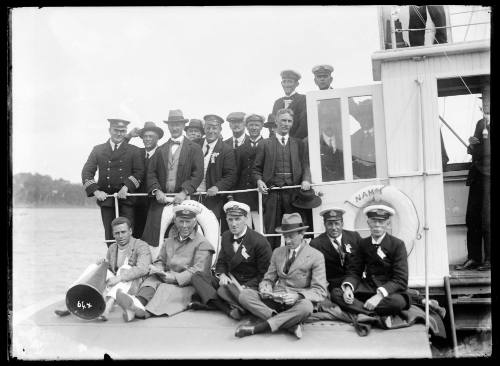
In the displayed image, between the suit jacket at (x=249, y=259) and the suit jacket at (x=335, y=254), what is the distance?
1.79 ft

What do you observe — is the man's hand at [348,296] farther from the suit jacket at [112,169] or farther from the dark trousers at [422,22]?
the dark trousers at [422,22]

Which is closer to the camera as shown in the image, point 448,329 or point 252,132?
point 448,329

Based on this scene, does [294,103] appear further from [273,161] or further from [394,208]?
[394,208]

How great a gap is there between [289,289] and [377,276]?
0.89 meters

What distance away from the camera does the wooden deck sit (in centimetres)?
537

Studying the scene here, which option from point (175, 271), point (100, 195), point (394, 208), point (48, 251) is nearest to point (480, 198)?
point (394, 208)

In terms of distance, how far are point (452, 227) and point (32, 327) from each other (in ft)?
16.8

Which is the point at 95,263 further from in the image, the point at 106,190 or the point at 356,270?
the point at 356,270

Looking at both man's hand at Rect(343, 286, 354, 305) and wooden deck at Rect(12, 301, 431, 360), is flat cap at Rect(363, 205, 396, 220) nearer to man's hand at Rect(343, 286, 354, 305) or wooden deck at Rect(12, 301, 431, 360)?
man's hand at Rect(343, 286, 354, 305)

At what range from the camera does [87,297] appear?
5.98 metres

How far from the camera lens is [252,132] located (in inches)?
274

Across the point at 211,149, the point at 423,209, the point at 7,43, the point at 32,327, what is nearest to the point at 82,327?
the point at 32,327

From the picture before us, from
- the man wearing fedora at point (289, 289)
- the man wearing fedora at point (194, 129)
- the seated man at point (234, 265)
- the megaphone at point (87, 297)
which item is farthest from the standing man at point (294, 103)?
the megaphone at point (87, 297)

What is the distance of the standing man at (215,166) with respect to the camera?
268 inches
